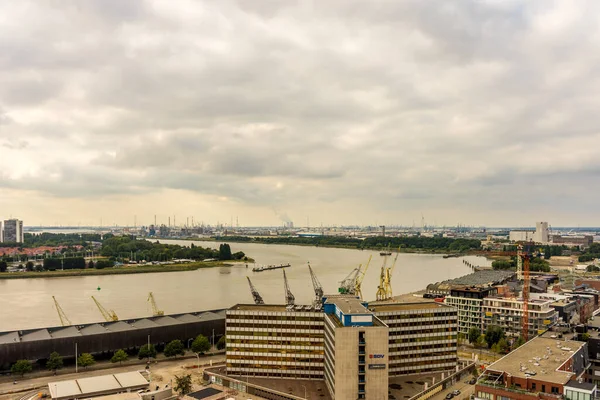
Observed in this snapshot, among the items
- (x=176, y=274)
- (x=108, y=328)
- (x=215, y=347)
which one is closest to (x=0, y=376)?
(x=108, y=328)

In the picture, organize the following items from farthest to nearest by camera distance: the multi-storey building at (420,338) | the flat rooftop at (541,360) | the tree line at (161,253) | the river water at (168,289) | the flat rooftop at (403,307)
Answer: the tree line at (161,253), the river water at (168,289), the flat rooftop at (403,307), the multi-storey building at (420,338), the flat rooftop at (541,360)

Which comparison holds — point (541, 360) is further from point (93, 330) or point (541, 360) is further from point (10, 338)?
point (10, 338)

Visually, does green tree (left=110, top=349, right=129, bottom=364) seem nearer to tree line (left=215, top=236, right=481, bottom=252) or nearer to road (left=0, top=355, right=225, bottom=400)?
road (left=0, top=355, right=225, bottom=400)

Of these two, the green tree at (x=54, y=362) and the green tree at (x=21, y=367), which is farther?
the green tree at (x=54, y=362)

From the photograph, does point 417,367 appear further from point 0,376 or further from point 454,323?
point 0,376

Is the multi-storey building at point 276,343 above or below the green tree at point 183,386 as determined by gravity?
above

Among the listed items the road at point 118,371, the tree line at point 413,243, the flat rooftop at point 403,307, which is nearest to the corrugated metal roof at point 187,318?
the road at point 118,371

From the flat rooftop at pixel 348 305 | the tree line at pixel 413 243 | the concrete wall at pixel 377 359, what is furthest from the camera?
the tree line at pixel 413 243

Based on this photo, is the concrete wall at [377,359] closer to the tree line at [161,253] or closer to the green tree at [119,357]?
the green tree at [119,357]
